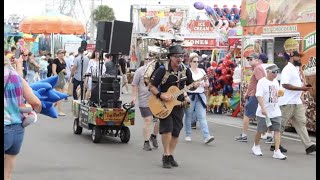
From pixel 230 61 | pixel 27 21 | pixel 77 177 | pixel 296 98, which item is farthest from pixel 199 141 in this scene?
pixel 27 21

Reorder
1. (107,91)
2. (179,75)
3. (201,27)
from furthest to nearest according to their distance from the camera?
(201,27) → (107,91) → (179,75)

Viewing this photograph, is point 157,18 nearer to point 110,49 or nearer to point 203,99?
point 110,49

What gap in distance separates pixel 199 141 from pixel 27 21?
50.0 feet

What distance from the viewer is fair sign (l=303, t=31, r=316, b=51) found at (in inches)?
450

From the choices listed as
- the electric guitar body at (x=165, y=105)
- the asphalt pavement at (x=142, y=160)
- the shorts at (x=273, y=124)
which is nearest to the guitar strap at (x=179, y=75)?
the electric guitar body at (x=165, y=105)

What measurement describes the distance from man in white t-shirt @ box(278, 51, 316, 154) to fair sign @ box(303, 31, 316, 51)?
5.96 ft

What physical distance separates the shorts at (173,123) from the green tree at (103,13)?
204 ft

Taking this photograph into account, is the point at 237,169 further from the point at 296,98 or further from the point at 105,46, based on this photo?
the point at 105,46

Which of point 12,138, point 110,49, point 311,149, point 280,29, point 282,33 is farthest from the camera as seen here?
point 280,29

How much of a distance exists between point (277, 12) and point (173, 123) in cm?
526

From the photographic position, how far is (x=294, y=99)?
9.68 meters

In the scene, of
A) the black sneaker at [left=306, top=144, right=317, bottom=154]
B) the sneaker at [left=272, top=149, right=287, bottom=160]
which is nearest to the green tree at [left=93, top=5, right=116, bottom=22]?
the black sneaker at [left=306, top=144, right=317, bottom=154]

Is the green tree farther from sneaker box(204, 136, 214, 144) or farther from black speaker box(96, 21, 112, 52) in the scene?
sneaker box(204, 136, 214, 144)

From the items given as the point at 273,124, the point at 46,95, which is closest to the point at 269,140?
the point at 273,124
